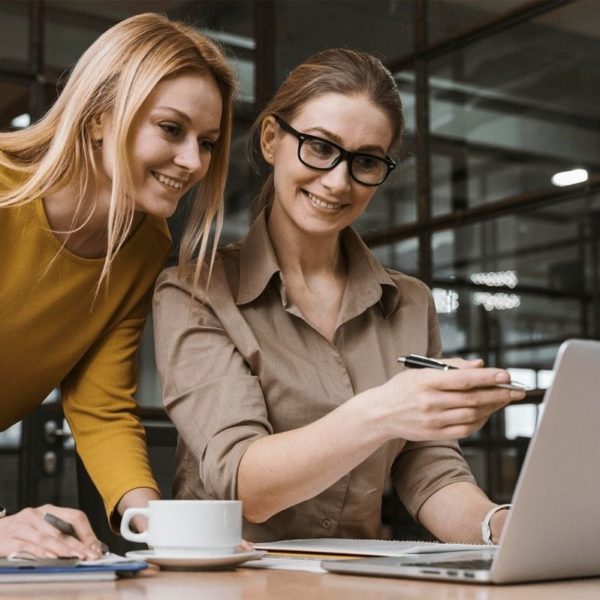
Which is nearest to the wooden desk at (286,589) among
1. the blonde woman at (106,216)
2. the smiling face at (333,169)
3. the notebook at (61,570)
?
the notebook at (61,570)

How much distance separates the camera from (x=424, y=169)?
343 cm

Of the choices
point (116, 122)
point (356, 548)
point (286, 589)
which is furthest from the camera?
point (116, 122)

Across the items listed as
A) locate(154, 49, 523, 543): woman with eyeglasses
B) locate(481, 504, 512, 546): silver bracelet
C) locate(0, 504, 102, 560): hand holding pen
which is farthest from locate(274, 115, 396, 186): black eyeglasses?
locate(0, 504, 102, 560): hand holding pen

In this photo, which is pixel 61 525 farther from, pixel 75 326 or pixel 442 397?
pixel 75 326

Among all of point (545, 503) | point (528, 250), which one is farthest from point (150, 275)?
point (528, 250)

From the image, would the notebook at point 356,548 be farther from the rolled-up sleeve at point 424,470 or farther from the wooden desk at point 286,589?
the rolled-up sleeve at point 424,470

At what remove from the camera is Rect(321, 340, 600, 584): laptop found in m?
0.89

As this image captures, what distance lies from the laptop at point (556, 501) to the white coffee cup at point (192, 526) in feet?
0.40

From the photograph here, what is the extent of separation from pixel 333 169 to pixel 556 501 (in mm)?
795

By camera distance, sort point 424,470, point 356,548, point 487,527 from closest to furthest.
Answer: point 356,548
point 487,527
point 424,470

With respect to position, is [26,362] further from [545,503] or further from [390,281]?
[545,503]

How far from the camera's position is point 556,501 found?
935 mm

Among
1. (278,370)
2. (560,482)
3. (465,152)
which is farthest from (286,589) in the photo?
(465,152)

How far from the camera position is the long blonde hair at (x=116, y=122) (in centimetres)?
157
